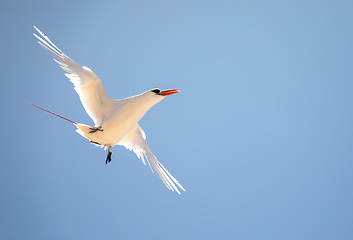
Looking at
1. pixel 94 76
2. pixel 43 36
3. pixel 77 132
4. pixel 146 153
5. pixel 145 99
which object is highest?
pixel 43 36

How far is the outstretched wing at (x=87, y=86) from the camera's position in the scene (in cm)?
443

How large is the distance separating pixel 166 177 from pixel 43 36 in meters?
2.65

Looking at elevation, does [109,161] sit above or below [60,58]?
below

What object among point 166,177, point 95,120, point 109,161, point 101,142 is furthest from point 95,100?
point 166,177

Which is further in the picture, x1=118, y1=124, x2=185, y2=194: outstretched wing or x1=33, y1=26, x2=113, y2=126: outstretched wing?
x1=118, y1=124, x2=185, y2=194: outstretched wing

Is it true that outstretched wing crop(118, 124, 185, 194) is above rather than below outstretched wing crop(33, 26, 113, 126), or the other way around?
below

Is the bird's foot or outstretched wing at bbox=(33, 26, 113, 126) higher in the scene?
outstretched wing at bbox=(33, 26, 113, 126)

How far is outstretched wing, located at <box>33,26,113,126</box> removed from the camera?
4434mm

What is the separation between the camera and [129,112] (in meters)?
4.90

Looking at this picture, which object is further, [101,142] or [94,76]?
[101,142]

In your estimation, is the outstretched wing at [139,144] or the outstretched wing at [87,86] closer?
the outstretched wing at [87,86]

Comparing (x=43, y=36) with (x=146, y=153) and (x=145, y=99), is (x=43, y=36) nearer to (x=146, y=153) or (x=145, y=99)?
(x=145, y=99)

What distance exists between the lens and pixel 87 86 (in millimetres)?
4770

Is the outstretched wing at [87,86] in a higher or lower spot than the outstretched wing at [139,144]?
A: higher
